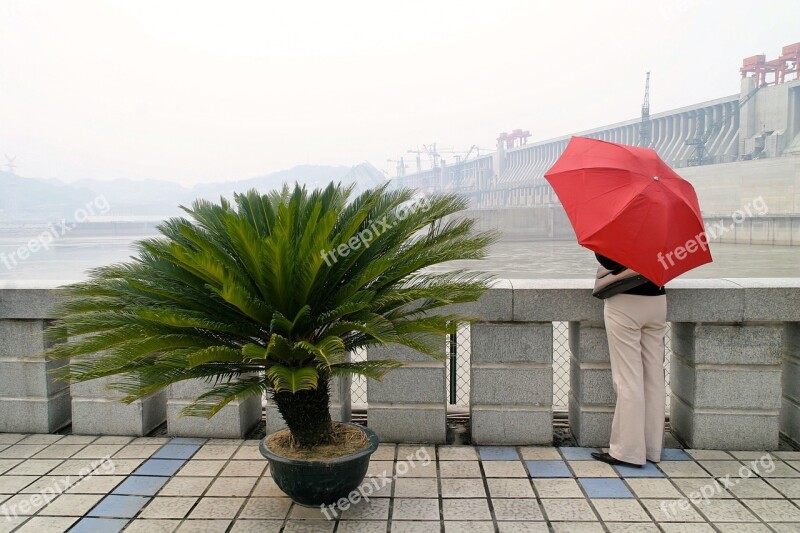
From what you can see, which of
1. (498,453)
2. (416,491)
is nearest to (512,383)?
(498,453)

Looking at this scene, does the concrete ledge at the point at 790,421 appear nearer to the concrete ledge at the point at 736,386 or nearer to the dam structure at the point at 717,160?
the concrete ledge at the point at 736,386

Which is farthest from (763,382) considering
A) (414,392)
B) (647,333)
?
(414,392)

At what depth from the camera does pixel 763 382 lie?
4.25m

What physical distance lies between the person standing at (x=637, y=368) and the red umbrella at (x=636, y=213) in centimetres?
39

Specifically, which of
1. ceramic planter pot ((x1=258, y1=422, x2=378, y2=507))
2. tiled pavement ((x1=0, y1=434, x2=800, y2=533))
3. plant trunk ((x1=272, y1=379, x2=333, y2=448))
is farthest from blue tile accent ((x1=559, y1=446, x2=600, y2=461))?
plant trunk ((x1=272, y1=379, x2=333, y2=448))

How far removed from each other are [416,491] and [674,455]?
2.01 meters

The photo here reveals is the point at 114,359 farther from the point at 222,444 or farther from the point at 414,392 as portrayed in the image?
the point at 414,392

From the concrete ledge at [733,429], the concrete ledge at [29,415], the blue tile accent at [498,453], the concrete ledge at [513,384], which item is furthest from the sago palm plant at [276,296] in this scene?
the concrete ledge at [733,429]

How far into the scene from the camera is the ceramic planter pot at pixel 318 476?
3205mm

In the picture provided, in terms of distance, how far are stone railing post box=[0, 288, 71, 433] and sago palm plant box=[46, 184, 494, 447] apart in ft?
4.80

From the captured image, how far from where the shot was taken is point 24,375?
4781 millimetres

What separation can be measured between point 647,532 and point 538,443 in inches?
51.8

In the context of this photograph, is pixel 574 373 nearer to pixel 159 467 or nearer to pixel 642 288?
pixel 642 288

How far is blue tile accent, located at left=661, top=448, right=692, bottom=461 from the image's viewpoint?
4165 millimetres
